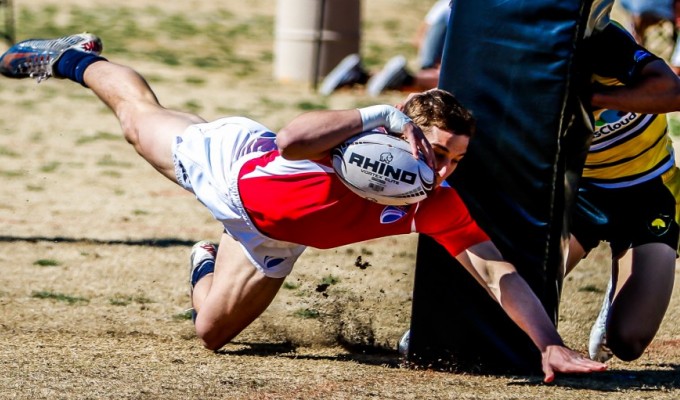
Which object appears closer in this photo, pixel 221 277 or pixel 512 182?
pixel 512 182

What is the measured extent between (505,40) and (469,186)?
630mm

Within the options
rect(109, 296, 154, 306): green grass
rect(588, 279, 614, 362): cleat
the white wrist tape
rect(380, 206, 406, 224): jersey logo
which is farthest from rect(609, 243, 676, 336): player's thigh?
rect(109, 296, 154, 306): green grass

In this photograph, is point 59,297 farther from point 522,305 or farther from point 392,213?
point 522,305

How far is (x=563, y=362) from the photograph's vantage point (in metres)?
3.93

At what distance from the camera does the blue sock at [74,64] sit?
5774 mm

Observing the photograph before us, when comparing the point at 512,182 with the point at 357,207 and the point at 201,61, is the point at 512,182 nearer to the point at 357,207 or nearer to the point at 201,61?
the point at 357,207

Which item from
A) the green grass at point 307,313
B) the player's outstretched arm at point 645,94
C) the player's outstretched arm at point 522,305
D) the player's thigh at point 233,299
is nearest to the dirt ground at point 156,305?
the green grass at point 307,313

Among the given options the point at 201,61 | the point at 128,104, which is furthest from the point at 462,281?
the point at 201,61

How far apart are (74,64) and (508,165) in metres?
2.43

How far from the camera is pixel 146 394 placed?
4.25 m

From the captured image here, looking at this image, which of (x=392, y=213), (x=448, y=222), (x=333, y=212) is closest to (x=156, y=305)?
(x=333, y=212)

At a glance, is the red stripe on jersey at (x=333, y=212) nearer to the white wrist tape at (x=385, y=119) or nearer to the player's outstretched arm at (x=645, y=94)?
the white wrist tape at (x=385, y=119)

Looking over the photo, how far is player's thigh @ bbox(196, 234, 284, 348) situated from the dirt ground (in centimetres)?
11

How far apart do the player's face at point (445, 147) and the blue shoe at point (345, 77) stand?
405 inches
